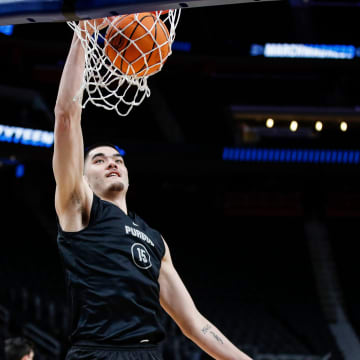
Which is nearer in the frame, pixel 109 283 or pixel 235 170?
pixel 109 283

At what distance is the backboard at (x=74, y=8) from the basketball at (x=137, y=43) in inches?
16.1

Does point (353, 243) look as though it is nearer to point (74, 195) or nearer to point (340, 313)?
point (340, 313)

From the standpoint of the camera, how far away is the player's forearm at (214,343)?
229 cm

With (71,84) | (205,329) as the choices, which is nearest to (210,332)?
(205,329)

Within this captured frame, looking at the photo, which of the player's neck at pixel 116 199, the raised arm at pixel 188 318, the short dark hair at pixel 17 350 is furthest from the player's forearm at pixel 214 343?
the short dark hair at pixel 17 350

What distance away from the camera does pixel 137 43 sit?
244 centimetres

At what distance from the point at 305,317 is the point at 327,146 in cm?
382

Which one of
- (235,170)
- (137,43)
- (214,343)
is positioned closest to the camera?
(214,343)

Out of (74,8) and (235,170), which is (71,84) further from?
(235,170)

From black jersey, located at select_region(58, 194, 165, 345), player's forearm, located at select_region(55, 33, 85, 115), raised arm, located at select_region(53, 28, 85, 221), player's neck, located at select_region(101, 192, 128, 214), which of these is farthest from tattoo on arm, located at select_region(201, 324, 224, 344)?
player's forearm, located at select_region(55, 33, 85, 115)

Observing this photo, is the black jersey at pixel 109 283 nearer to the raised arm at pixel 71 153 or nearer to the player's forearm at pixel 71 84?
the raised arm at pixel 71 153

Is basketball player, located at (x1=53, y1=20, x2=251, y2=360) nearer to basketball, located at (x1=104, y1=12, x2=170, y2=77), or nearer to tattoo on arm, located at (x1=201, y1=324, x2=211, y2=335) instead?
tattoo on arm, located at (x1=201, y1=324, x2=211, y2=335)

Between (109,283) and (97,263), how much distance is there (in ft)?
0.29

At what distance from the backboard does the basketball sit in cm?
41
